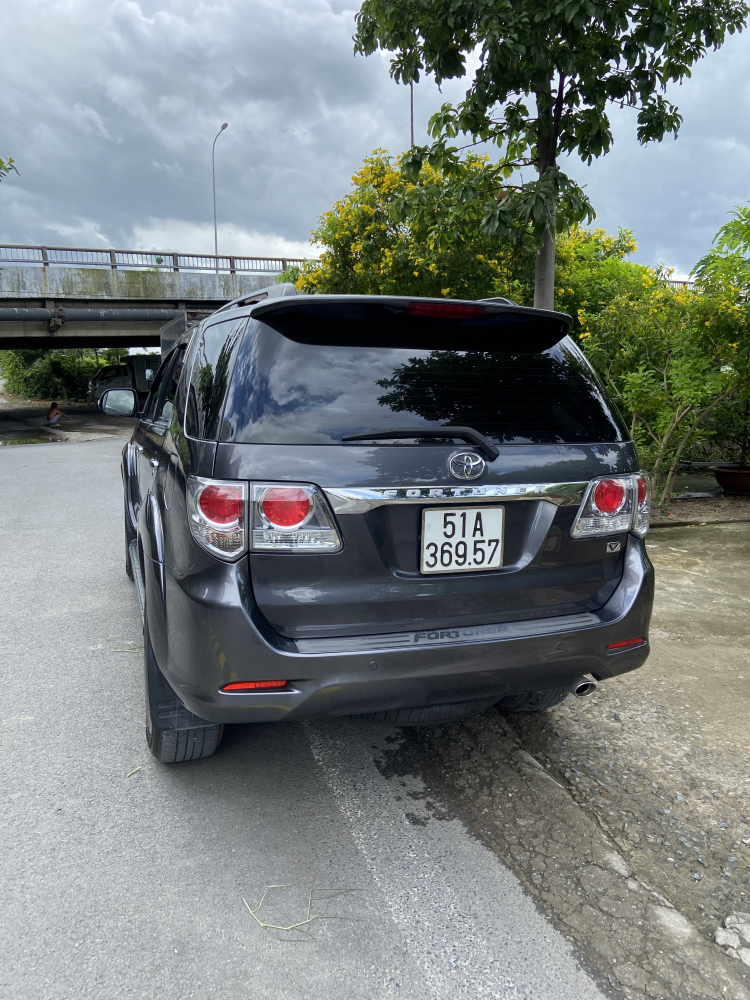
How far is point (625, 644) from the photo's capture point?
8.46ft

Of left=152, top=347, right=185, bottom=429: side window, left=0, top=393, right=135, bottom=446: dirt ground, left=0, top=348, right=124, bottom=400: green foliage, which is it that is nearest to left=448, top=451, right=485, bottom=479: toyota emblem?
left=152, top=347, right=185, bottom=429: side window

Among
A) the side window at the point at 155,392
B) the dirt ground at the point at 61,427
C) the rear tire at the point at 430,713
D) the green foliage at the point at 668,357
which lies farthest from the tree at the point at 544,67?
the dirt ground at the point at 61,427

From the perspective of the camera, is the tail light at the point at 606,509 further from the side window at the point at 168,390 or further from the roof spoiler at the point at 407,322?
the side window at the point at 168,390

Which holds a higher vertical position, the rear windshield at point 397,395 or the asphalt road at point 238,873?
the rear windshield at point 397,395

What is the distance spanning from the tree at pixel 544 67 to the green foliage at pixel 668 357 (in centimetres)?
182

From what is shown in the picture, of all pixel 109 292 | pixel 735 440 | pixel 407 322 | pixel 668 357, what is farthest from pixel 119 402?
pixel 109 292

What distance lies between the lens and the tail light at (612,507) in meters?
2.48

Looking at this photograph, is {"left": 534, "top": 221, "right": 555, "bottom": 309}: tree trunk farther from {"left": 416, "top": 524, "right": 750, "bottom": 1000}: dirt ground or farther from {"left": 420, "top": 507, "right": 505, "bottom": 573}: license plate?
{"left": 420, "top": 507, "right": 505, "bottom": 573}: license plate

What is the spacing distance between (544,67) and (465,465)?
461 centimetres

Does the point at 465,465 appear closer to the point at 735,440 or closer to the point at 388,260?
the point at 735,440

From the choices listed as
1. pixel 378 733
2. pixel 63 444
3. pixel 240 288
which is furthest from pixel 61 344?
pixel 378 733

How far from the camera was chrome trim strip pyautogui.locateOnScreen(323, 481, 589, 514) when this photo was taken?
2.16 meters

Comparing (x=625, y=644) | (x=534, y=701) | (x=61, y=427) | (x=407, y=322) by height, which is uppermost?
(x=407, y=322)

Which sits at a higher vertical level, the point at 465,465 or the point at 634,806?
the point at 465,465
